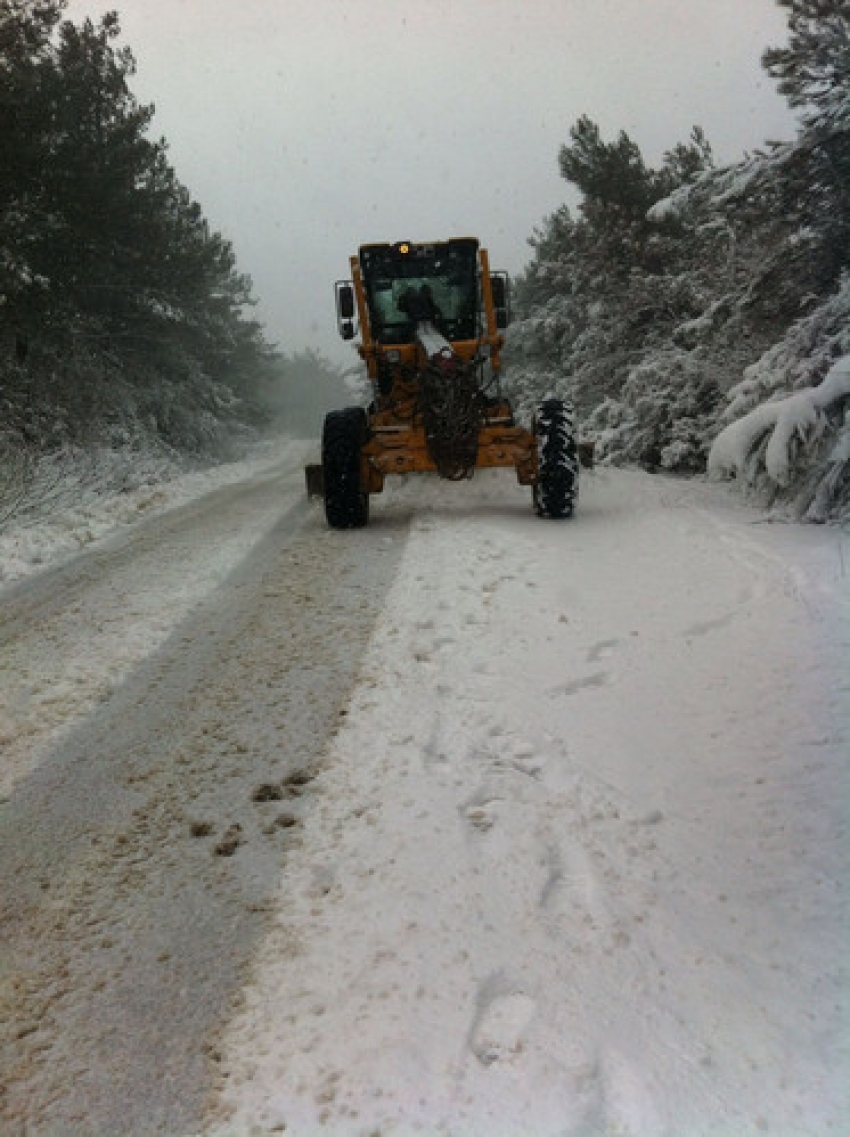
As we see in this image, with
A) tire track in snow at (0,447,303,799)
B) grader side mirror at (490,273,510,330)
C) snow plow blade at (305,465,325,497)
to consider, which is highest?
grader side mirror at (490,273,510,330)

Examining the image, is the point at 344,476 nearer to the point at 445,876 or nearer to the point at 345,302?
the point at 345,302

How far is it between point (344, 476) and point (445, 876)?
19.4 feet

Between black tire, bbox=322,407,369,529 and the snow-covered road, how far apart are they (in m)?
3.10

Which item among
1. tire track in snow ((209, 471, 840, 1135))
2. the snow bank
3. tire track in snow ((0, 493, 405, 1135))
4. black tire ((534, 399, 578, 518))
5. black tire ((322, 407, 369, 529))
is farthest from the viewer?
Result: black tire ((322, 407, 369, 529))

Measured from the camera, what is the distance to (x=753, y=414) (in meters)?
6.77

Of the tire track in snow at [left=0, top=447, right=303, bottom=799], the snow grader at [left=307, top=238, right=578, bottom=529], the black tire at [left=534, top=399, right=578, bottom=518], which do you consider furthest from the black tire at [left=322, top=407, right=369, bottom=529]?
the black tire at [left=534, top=399, right=578, bottom=518]

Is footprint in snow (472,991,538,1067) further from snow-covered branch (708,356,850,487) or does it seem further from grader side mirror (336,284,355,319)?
grader side mirror (336,284,355,319)

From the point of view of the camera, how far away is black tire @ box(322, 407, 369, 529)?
8.18 metres

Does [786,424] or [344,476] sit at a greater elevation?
[786,424]

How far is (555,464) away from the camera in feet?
26.8

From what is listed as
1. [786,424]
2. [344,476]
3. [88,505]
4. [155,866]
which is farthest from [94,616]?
[88,505]

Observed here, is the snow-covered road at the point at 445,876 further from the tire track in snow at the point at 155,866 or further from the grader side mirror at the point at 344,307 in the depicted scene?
the grader side mirror at the point at 344,307

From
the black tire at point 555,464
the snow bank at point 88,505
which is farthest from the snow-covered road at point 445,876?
the snow bank at point 88,505

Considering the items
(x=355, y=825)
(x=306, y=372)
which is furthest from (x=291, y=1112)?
(x=306, y=372)
